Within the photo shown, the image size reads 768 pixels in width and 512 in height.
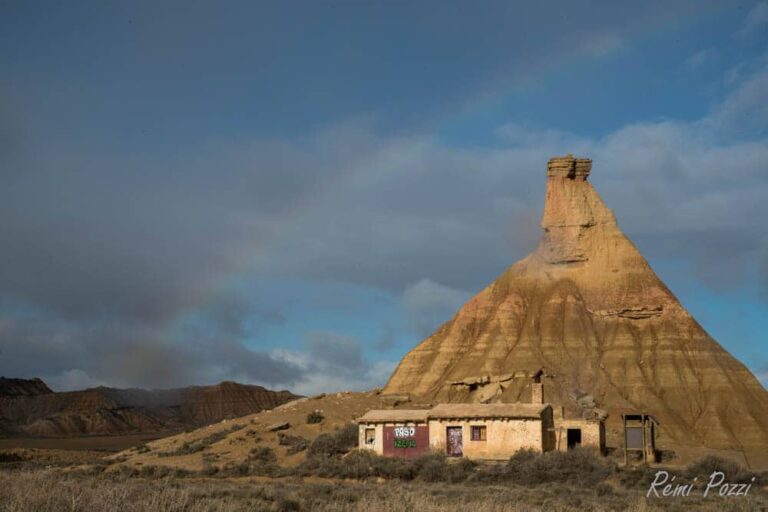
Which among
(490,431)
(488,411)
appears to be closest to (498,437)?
(490,431)

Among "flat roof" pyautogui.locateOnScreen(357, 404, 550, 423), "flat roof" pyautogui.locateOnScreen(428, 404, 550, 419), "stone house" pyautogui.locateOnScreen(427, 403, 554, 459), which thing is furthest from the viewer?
"flat roof" pyautogui.locateOnScreen(357, 404, 550, 423)

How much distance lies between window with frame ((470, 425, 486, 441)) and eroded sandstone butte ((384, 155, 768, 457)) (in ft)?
44.3

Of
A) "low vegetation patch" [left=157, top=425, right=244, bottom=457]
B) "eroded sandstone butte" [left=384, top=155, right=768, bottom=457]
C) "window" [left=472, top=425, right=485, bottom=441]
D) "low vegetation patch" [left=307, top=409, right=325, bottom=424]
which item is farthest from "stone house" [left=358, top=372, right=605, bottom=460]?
"low vegetation patch" [left=157, top=425, right=244, bottom=457]

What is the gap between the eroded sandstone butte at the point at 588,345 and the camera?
5800 centimetres

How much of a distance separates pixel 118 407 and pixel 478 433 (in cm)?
11612

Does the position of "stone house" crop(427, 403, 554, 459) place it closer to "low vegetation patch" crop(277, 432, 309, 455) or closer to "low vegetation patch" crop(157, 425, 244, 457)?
"low vegetation patch" crop(277, 432, 309, 455)

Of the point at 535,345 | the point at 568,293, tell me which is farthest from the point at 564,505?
the point at 568,293

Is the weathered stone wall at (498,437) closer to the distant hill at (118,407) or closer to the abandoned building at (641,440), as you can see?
the abandoned building at (641,440)

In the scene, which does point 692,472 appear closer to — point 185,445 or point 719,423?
point 719,423

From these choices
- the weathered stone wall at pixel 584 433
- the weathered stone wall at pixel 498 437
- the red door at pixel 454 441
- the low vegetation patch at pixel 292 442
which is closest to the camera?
the weathered stone wall at pixel 498 437

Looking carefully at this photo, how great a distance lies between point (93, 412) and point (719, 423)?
108m

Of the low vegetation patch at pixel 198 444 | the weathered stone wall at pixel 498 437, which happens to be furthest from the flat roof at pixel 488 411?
the low vegetation patch at pixel 198 444

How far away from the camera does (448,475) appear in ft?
118

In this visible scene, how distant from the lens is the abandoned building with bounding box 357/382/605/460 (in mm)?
41219
